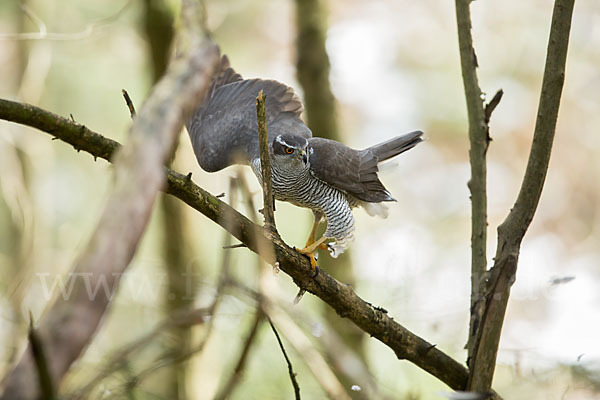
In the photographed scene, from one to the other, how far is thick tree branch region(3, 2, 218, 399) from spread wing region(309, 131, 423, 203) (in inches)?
118

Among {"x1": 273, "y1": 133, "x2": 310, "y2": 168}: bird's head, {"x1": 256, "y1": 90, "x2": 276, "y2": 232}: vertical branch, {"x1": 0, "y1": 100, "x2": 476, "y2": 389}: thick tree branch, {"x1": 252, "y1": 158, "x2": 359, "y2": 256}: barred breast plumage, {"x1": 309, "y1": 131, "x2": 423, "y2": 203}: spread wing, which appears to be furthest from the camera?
{"x1": 309, "y1": 131, "x2": 423, "y2": 203}: spread wing

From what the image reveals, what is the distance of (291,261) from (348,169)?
1.53 metres

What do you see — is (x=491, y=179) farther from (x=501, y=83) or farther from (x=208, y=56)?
(x=208, y=56)

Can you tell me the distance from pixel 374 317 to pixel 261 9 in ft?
26.9

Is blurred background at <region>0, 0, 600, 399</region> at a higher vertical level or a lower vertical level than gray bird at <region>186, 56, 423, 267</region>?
higher

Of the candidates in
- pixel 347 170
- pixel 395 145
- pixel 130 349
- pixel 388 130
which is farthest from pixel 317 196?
pixel 388 130

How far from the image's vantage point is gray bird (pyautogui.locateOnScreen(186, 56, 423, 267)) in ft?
13.1

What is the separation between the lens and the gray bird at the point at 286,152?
4004 mm

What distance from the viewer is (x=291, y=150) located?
12.8 ft

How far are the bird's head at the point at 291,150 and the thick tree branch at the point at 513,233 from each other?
1378mm

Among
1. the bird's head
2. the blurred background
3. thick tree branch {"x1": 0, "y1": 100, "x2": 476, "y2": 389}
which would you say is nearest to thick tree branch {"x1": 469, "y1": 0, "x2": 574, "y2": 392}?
thick tree branch {"x1": 0, "y1": 100, "x2": 476, "y2": 389}

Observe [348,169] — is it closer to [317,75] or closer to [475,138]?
[475,138]

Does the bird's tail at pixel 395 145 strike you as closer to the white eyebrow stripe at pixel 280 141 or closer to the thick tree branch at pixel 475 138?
the white eyebrow stripe at pixel 280 141

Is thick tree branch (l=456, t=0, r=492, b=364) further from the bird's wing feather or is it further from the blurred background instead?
the blurred background
